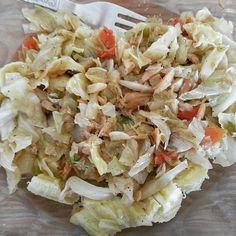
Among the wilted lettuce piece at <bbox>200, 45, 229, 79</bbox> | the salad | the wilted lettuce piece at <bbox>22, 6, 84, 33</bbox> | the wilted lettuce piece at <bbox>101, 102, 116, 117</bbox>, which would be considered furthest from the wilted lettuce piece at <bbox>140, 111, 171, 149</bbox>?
the wilted lettuce piece at <bbox>22, 6, 84, 33</bbox>

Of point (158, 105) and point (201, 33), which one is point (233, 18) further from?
point (158, 105)

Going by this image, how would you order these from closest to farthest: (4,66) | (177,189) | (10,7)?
(177,189) < (4,66) < (10,7)

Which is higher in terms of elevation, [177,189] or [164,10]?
[164,10]

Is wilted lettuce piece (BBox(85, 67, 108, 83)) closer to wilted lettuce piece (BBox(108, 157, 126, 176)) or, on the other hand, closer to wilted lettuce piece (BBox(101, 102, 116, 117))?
wilted lettuce piece (BBox(101, 102, 116, 117))

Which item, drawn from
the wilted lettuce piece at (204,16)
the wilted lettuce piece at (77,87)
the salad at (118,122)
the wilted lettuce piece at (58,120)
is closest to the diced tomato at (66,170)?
the salad at (118,122)

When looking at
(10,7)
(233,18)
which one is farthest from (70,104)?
(233,18)

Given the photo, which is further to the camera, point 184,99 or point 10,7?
point 10,7
